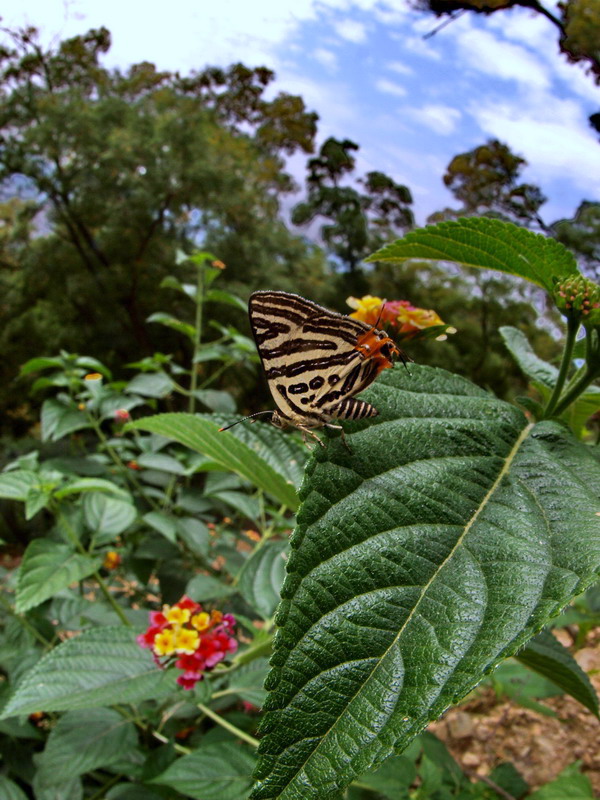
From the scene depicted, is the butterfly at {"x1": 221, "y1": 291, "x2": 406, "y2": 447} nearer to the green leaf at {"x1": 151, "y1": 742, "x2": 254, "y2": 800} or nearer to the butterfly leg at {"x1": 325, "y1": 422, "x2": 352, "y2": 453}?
the butterfly leg at {"x1": 325, "y1": 422, "x2": 352, "y2": 453}

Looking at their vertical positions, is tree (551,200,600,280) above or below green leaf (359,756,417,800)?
above

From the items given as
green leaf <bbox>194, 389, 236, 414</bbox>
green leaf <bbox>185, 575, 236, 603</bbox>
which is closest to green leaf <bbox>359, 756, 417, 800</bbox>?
green leaf <bbox>185, 575, 236, 603</bbox>

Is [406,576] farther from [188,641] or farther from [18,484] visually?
[18,484]

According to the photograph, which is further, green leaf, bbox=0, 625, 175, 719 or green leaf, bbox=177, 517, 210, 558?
green leaf, bbox=177, 517, 210, 558

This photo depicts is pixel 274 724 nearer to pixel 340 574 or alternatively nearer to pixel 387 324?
pixel 340 574

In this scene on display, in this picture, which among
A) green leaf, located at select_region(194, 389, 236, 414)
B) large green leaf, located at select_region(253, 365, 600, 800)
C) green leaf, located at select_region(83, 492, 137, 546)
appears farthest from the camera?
green leaf, located at select_region(194, 389, 236, 414)

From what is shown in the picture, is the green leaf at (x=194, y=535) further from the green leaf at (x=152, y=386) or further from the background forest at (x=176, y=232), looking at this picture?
the background forest at (x=176, y=232)

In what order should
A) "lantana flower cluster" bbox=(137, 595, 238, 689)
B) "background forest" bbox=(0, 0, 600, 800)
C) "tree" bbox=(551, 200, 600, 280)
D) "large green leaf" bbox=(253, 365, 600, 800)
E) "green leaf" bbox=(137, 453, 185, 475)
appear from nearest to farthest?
"large green leaf" bbox=(253, 365, 600, 800) < "lantana flower cluster" bbox=(137, 595, 238, 689) < "green leaf" bbox=(137, 453, 185, 475) < "tree" bbox=(551, 200, 600, 280) < "background forest" bbox=(0, 0, 600, 800)
